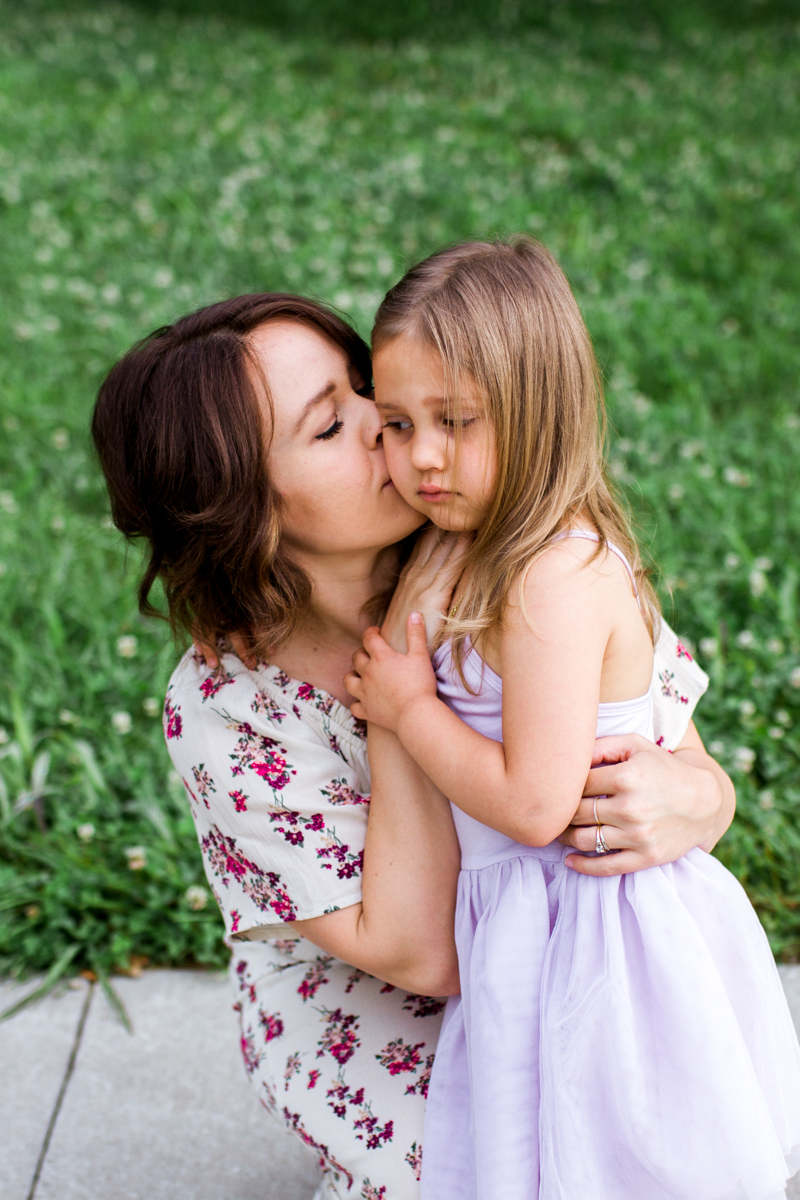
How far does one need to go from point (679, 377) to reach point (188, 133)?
416 centimetres

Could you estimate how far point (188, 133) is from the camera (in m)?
6.84

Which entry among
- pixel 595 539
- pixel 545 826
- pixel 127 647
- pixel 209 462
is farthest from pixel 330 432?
pixel 127 647

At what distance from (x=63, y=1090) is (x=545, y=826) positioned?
1.55 metres

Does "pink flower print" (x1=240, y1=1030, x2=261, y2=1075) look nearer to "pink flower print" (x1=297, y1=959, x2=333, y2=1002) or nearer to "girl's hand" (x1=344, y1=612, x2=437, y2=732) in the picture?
"pink flower print" (x1=297, y1=959, x2=333, y2=1002)

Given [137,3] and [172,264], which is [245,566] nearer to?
[172,264]

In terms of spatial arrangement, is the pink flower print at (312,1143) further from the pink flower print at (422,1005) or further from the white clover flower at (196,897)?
the white clover flower at (196,897)

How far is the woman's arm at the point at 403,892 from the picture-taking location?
150 centimetres

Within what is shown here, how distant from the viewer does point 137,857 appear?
257 cm

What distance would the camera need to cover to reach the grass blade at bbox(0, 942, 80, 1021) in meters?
2.46

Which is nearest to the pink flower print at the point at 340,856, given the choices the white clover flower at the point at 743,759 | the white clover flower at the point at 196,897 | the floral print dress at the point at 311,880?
the floral print dress at the point at 311,880

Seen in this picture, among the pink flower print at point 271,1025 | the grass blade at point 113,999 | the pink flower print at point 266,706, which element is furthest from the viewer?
the grass blade at point 113,999

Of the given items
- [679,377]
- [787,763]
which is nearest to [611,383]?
[679,377]

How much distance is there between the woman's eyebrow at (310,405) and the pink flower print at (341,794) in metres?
0.54

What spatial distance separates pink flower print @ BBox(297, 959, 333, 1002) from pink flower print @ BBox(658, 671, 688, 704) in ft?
2.37
